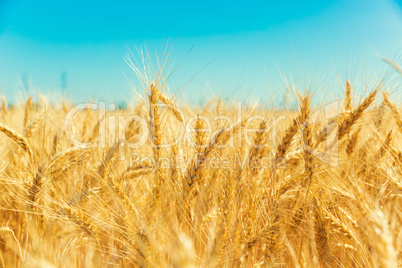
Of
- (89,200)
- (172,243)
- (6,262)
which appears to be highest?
(89,200)

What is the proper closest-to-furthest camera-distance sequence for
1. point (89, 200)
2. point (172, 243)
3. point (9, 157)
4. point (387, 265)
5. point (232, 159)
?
point (387, 265) → point (172, 243) → point (232, 159) → point (89, 200) → point (9, 157)

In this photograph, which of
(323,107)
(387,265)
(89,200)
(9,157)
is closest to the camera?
(387,265)

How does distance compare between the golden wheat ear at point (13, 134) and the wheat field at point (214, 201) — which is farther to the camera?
the golden wheat ear at point (13, 134)

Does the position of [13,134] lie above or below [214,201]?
above

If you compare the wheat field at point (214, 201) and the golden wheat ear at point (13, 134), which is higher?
the golden wheat ear at point (13, 134)

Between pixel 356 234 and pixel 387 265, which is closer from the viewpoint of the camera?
pixel 387 265

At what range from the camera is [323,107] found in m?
1.46

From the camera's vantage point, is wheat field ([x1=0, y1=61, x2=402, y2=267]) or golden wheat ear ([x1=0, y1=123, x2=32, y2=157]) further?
golden wheat ear ([x1=0, y1=123, x2=32, y2=157])

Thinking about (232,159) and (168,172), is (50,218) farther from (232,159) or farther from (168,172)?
(232,159)

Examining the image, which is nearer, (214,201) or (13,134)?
(214,201)

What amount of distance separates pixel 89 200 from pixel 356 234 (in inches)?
48.3

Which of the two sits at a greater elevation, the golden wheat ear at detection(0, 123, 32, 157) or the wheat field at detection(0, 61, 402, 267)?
the golden wheat ear at detection(0, 123, 32, 157)

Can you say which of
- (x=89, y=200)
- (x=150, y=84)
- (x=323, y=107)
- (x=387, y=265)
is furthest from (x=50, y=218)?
(x=323, y=107)

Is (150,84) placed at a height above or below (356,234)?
above
